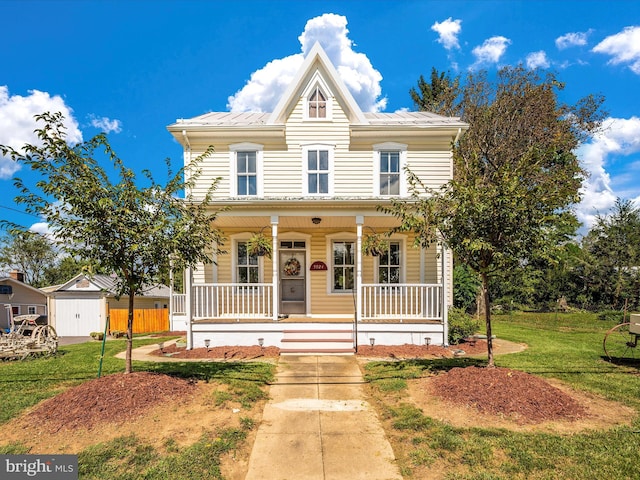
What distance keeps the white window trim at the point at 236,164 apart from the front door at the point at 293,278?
2.20m

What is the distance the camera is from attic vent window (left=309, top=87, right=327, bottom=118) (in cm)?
1171

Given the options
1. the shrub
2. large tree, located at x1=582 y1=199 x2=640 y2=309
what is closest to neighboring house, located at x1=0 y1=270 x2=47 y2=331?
the shrub

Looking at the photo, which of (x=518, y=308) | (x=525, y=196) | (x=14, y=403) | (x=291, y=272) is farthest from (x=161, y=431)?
(x=518, y=308)

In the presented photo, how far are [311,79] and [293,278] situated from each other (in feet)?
22.7

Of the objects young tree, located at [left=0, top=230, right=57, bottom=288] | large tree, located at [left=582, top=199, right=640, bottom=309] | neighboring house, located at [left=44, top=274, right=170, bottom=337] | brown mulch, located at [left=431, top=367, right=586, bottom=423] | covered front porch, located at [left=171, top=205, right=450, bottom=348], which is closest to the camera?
brown mulch, located at [left=431, top=367, right=586, bottom=423]

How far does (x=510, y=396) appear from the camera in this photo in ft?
16.9

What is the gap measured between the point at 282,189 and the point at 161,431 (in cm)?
846

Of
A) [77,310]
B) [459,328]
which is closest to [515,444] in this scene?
[459,328]

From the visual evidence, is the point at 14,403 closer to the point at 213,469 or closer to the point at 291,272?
the point at 213,469

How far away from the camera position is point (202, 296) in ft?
32.6

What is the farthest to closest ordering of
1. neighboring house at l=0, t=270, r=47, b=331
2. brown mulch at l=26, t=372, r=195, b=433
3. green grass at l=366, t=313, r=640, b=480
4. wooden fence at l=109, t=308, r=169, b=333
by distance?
neighboring house at l=0, t=270, r=47, b=331 → wooden fence at l=109, t=308, r=169, b=333 → brown mulch at l=26, t=372, r=195, b=433 → green grass at l=366, t=313, r=640, b=480

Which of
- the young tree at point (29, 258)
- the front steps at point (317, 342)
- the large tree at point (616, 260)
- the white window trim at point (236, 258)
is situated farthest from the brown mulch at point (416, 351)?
the young tree at point (29, 258)

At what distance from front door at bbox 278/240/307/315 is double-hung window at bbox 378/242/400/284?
8.84 feet

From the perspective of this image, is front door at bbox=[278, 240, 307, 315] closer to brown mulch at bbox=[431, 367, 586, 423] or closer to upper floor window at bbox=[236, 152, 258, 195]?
upper floor window at bbox=[236, 152, 258, 195]
